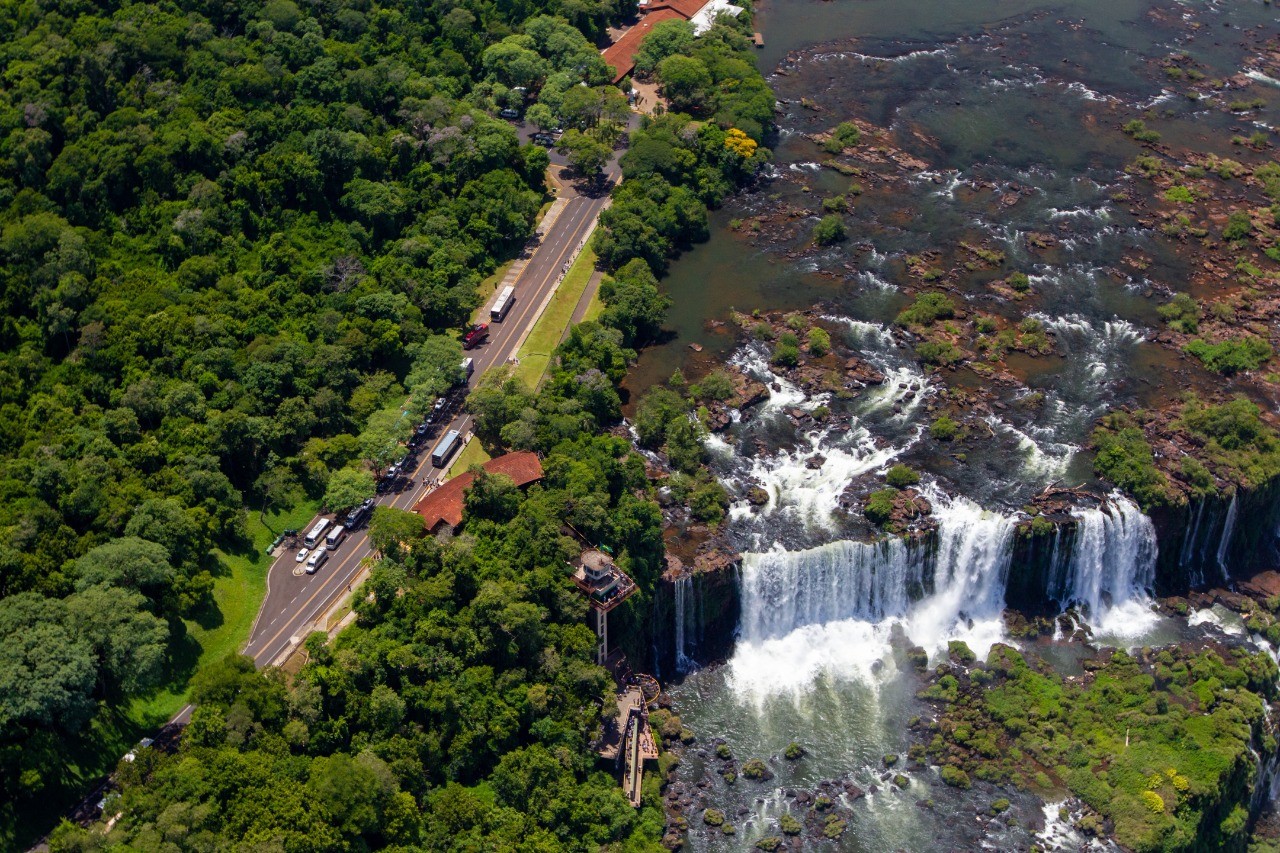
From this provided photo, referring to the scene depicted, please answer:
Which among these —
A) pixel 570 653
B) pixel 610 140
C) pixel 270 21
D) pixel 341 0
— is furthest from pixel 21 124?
pixel 570 653

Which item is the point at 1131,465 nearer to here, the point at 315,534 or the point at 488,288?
the point at 488,288

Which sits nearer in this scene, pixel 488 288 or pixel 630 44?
pixel 488 288

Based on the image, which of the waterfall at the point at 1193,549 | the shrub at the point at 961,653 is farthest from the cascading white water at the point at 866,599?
the waterfall at the point at 1193,549

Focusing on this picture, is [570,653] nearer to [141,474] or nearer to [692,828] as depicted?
[692,828]

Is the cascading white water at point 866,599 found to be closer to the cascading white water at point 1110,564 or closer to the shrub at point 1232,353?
the cascading white water at point 1110,564

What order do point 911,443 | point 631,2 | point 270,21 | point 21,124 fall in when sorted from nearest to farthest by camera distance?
1. point 911,443
2. point 21,124
3. point 270,21
4. point 631,2

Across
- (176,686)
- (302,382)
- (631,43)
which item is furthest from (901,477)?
(631,43)
